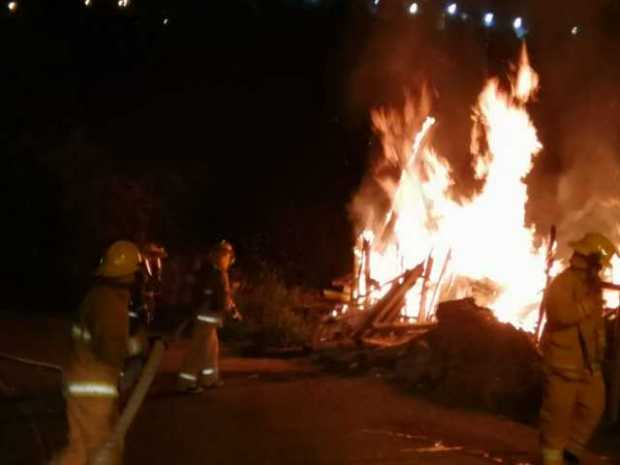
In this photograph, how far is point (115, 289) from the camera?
21.0 feet

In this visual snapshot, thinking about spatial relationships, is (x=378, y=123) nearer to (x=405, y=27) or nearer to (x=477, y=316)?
(x=405, y=27)

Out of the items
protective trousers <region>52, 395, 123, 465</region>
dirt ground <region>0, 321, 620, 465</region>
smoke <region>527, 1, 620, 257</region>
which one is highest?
smoke <region>527, 1, 620, 257</region>

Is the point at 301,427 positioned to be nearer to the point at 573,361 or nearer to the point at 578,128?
the point at 573,361

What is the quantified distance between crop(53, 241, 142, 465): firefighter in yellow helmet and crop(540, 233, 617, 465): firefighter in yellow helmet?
345cm

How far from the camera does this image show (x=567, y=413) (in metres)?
7.65

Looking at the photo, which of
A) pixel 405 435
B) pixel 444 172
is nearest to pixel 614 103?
pixel 444 172

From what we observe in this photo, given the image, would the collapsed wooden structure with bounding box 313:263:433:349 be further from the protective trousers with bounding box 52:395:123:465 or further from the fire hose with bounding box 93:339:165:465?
the protective trousers with bounding box 52:395:123:465

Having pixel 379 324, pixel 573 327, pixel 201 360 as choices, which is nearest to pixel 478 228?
pixel 379 324

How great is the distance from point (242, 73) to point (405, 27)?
17.8 ft

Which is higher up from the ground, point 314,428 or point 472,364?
point 472,364

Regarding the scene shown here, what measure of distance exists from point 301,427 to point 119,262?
13.4 feet

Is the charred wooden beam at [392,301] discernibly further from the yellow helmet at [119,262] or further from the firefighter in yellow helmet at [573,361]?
the yellow helmet at [119,262]

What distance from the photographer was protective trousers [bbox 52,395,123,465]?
20.6 ft

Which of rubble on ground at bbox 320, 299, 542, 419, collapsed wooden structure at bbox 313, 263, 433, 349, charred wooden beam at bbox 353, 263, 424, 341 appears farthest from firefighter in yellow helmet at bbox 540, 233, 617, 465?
charred wooden beam at bbox 353, 263, 424, 341
